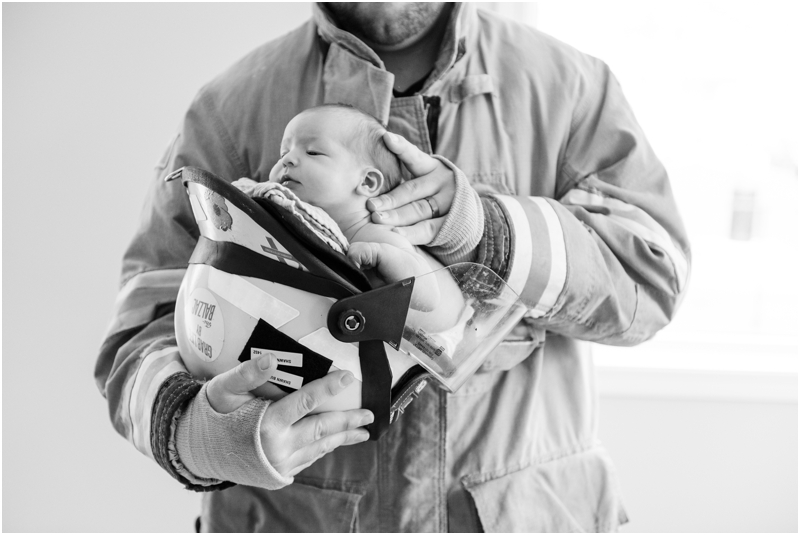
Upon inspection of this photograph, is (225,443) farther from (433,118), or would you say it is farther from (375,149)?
(433,118)

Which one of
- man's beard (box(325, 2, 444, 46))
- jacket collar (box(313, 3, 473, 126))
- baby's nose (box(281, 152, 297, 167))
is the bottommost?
baby's nose (box(281, 152, 297, 167))

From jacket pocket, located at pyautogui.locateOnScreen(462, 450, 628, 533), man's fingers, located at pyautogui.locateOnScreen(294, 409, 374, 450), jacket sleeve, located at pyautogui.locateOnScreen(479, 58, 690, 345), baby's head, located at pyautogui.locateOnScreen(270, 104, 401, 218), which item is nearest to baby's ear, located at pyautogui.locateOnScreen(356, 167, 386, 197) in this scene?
baby's head, located at pyautogui.locateOnScreen(270, 104, 401, 218)

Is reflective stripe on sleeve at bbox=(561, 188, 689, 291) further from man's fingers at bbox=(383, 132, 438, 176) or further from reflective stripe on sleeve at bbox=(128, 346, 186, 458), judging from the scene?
reflective stripe on sleeve at bbox=(128, 346, 186, 458)

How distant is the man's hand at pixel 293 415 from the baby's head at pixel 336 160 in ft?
0.55

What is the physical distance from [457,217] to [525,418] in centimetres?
30

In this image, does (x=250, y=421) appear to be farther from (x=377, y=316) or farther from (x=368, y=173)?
(x=368, y=173)

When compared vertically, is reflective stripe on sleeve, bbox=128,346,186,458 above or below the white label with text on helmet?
below

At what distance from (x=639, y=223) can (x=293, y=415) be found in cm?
43

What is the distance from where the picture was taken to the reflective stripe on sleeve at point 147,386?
67 cm

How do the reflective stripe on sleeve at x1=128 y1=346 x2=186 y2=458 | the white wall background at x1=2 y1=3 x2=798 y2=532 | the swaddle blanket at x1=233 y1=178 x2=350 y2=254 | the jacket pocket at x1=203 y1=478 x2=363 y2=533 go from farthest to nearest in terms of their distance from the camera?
the white wall background at x1=2 y1=3 x2=798 y2=532 → the jacket pocket at x1=203 y1=478 x2=363 y2=533 → the reflective stripe on sleeve at x1=128 y1=346 x2=186 y2=458 → the swaddle blanket at x1=233 y1=178 x2=350 y2=254

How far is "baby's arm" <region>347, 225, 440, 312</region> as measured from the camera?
1.86 ft

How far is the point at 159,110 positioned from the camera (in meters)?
1.43

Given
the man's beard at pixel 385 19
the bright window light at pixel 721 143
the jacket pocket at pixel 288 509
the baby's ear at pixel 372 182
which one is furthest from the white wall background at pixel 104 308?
the baby's ear at pixel 372 182

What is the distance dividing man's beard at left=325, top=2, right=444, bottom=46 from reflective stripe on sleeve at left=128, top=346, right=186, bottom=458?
1.41 ft
